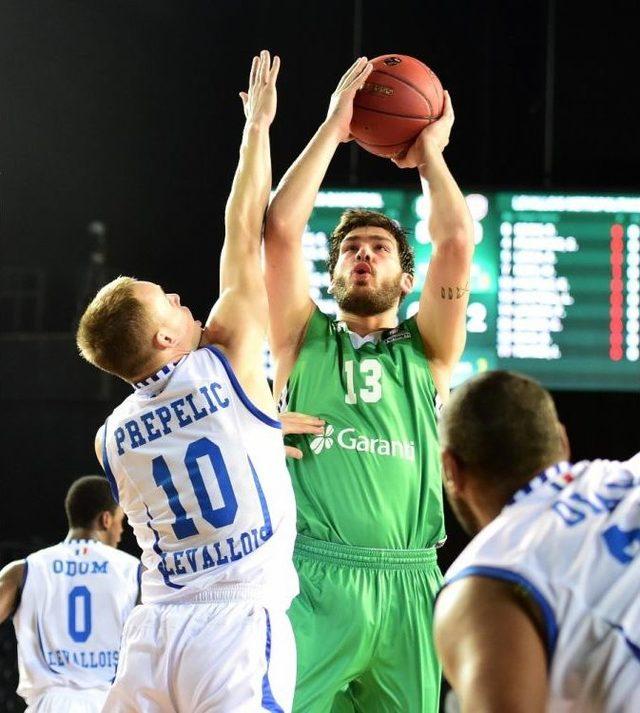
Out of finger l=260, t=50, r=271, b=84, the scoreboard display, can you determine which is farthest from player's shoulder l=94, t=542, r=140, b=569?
finger l=260, t=50, r=271, b=84

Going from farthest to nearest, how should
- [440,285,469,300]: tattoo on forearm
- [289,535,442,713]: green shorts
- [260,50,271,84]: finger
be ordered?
1. [440,285,469,300]: tattoo on forearm
2. [260,50,271,84]: finger
3. [289,535,442,713]: green shorts

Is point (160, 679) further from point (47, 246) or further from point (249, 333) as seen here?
point (47, 246)

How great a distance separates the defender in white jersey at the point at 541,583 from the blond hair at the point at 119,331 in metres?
1.32

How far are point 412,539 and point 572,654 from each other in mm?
1927

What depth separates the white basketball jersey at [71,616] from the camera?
19.7 ft

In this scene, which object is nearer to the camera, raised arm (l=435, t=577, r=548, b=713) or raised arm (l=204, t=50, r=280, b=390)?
raised arm (l=435, t=577, r=548, b=713)

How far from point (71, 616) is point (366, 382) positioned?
2.91 meters

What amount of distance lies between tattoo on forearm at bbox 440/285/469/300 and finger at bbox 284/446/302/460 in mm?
668

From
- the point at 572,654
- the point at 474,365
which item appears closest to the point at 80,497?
the point at 474,365

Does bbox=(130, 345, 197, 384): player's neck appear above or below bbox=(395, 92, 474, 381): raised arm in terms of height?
below

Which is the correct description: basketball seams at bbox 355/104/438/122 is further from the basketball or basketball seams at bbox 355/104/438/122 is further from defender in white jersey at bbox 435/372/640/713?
defender in white jersey at bbox 435/372/640/713

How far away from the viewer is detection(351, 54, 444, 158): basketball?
3.98 metres

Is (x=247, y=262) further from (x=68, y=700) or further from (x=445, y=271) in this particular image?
(x=68, y=700)

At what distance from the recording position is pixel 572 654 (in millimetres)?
1741
